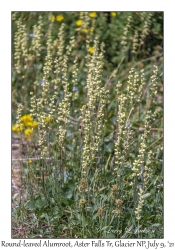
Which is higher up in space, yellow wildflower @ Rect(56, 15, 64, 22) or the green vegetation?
yellow wildflower @ Rect(56, 15, 64, 22)

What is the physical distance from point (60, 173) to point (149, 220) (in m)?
0.65

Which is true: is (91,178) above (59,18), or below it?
below

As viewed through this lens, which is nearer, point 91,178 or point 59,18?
point 91,178

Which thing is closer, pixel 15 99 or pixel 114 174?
pixel 114 174

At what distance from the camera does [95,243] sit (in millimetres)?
2914

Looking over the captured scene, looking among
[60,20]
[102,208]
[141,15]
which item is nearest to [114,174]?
[102,208]

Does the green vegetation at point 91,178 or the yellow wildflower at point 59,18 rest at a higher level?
the yellow wildflower at point 59,18

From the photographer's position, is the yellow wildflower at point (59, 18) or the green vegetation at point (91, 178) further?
the yellow wildflower at point (59, 18)

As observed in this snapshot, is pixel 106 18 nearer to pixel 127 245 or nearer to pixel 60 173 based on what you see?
pixel 60 173

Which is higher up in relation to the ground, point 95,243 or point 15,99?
point 15,99

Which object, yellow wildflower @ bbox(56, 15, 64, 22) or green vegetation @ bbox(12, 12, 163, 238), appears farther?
yellow wildflower @ bbox(56, 15, 64, 22)

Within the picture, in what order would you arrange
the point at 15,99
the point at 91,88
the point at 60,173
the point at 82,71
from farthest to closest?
1. the point at 82,71
2. the point at 15,99
3. the point at 60,173
4. the point at 91,88

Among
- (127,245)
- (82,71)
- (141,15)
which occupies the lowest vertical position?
(127,245)

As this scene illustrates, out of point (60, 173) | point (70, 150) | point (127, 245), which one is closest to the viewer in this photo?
point (127, 245)
